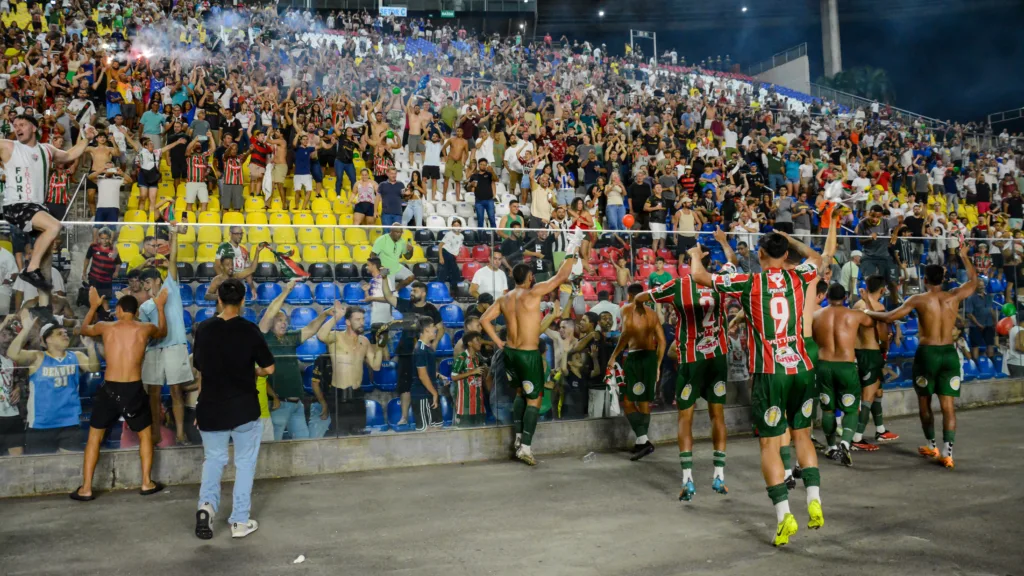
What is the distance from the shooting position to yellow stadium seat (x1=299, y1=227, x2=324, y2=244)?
795 cm

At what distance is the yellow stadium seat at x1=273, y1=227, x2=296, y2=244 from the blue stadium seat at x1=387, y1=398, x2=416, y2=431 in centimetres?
197

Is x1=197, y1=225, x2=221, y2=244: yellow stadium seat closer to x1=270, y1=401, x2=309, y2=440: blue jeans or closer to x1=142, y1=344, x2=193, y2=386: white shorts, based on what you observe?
x1=142, y1=344, x2=193, y2=386: white shorts

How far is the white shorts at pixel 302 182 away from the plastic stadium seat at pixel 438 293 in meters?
6.88

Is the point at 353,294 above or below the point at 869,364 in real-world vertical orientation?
above

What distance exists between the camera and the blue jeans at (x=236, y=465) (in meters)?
5.73

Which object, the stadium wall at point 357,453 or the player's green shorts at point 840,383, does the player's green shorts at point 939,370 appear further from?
the stadium wall at point 357,453

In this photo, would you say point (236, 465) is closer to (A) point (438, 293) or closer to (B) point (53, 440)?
(B) point (53, 440)

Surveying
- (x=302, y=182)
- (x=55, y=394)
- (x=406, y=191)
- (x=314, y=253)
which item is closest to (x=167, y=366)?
(x=55, y=394)

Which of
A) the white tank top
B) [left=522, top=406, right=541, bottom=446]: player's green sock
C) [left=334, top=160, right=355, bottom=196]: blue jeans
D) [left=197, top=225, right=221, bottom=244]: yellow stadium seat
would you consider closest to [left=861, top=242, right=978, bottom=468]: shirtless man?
[left=522, top=406, right=541, bottom=446]: player's green sock

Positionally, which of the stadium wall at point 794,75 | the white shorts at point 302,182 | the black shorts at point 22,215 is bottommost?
the black shorts at point 22,215

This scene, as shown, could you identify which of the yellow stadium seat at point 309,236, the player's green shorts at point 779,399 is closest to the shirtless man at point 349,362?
the yellow stadium seat at point 309,236

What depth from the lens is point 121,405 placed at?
696cm

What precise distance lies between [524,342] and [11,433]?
4871mm

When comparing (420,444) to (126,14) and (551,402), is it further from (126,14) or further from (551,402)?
(126,14)
